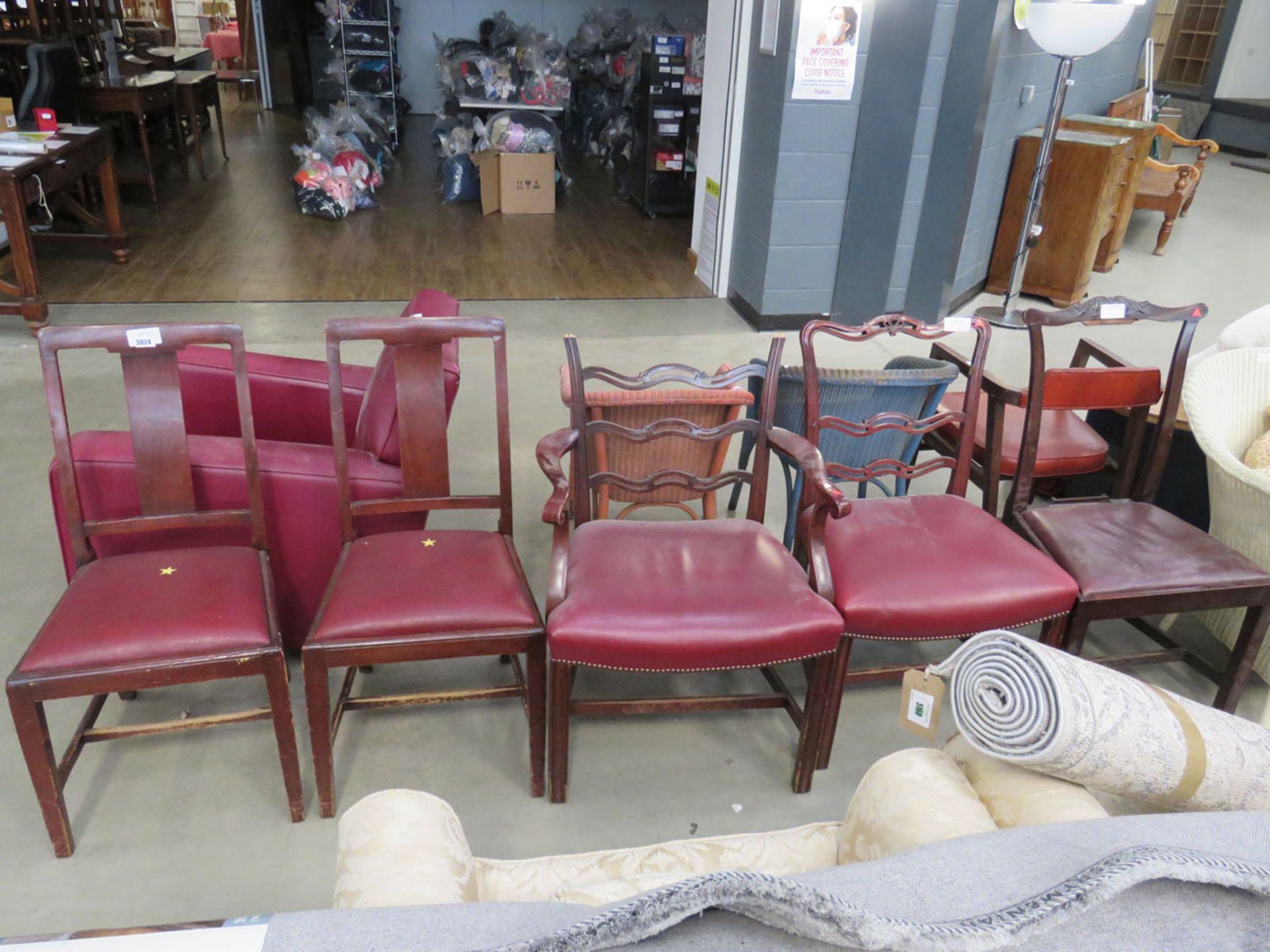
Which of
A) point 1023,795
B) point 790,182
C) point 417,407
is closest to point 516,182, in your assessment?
point 790,182

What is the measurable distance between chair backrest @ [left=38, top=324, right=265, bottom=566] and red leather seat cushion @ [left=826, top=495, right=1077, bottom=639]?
50.5 inches

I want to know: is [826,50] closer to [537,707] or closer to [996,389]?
[996,389]

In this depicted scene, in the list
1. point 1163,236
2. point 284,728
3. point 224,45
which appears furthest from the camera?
point 224,45

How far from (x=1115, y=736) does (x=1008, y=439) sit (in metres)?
1.64

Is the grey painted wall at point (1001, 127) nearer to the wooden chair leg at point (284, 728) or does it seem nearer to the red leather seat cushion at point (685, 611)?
the red leather seat cushion at point (685, 611)

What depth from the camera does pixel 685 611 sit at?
1.73 meters

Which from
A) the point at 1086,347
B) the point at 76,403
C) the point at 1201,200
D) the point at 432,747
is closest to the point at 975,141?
the point at 1086,347

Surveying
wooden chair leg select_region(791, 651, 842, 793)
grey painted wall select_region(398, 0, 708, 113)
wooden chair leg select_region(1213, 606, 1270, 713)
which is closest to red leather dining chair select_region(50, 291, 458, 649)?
wooden chair leg select_region(791, 651, 842, 793)

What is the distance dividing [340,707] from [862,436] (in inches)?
56.8

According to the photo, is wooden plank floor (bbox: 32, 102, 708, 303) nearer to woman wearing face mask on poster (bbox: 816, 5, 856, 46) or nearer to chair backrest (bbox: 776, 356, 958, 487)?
woman wearing face mask on poster (bbox: 816, 5, 856, 46)

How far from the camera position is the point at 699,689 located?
228cm

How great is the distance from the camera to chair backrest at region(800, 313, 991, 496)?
2.16 metres

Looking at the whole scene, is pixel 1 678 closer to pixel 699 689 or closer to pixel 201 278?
pixel 699 689

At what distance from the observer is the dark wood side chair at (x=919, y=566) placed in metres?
1.84
